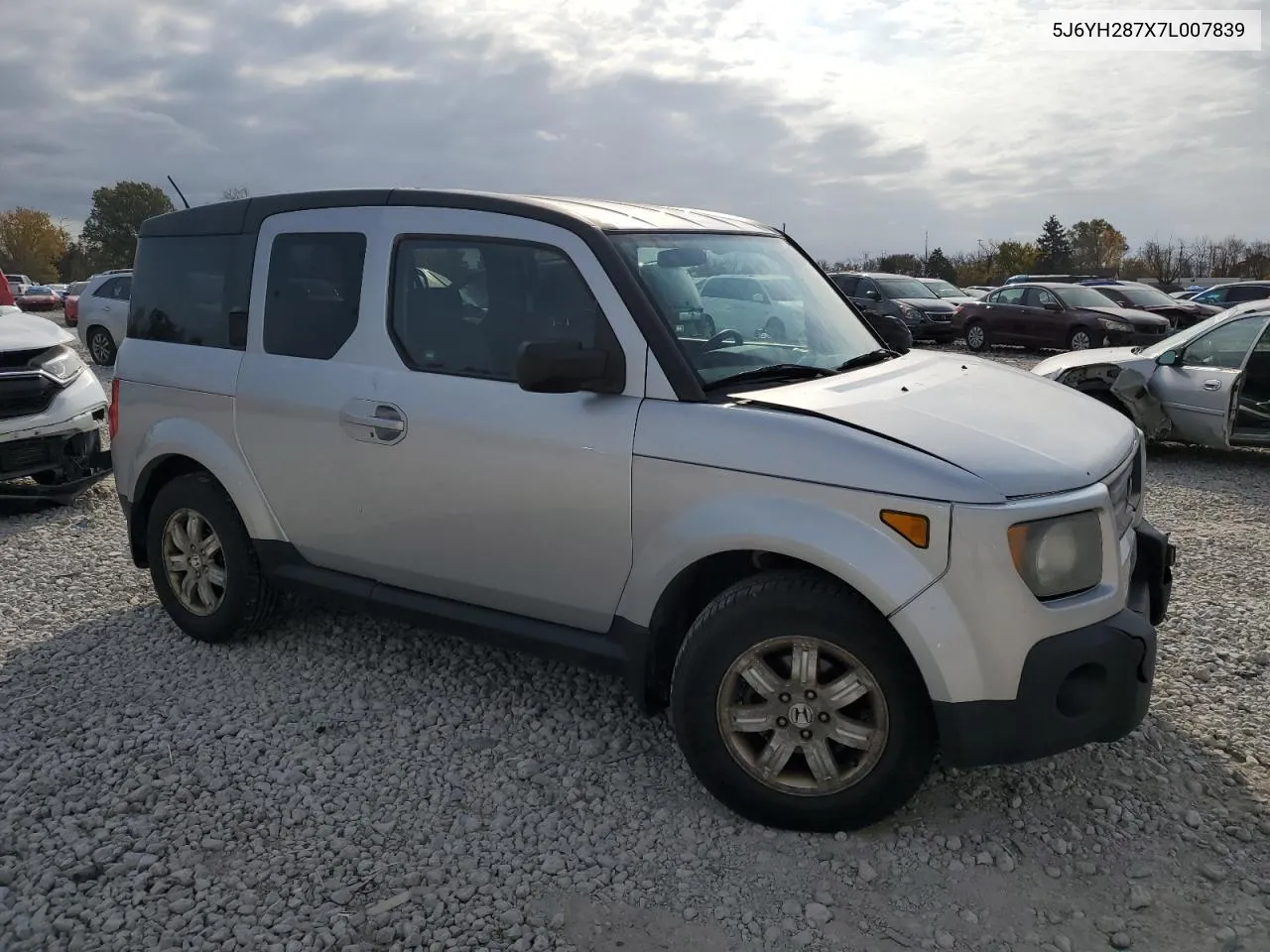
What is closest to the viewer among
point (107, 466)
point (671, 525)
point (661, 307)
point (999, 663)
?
point (999, 663)

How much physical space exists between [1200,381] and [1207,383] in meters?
0.07

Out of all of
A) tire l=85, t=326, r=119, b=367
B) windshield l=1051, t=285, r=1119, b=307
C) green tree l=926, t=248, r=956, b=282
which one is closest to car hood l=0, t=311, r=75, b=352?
tire l=85, t=326, r=119, b=367

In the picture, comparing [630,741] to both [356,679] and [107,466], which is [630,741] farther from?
[107,466]

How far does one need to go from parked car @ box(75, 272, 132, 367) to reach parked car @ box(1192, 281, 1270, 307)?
2295cm

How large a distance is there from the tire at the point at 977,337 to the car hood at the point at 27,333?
17.6m

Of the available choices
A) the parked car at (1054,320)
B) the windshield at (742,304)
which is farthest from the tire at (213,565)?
the parked car at (1054,320)

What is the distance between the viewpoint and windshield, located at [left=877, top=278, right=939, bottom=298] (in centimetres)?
2225

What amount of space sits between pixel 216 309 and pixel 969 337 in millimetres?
18983

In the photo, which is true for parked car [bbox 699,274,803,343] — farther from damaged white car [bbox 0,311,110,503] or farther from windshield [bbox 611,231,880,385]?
damaged white car [bbox 0,311,110,503]

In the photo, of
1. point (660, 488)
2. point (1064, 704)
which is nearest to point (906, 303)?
point (660, 488)

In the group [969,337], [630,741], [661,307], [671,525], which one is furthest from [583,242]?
[969,337]

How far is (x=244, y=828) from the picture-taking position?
3275 millimetres

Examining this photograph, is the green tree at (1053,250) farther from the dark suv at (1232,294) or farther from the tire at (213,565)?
the tire at (213,565)

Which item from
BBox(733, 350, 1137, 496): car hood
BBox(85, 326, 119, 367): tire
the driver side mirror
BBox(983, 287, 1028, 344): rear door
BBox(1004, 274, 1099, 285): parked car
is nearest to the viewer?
BBox(733, 350, 1137, 496): car hood
